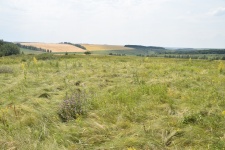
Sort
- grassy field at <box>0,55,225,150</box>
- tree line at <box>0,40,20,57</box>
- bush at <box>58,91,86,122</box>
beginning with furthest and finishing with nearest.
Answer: tree line at <box>0,40,20,57</box>
bush at <box>58,91,86,122</box>
grassy field at <box>0,55,225,150</box>

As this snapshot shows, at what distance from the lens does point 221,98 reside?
21.0 ft

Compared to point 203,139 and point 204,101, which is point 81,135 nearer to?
point 203,139

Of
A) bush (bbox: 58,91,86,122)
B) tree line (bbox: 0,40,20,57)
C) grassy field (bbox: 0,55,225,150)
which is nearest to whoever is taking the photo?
grassy field (bbox: 0,55,225,150)

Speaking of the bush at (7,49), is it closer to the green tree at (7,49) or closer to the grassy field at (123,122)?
the green tree at (7,49)

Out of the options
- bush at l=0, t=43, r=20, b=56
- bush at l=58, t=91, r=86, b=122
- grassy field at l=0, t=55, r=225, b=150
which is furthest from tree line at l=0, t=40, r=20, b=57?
bush at l=58, t=91, r=86, b=122

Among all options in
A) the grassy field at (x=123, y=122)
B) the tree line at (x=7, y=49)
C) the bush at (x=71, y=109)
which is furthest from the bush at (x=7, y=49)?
the bush at (x=71, y=109)

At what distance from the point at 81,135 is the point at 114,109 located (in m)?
1.49

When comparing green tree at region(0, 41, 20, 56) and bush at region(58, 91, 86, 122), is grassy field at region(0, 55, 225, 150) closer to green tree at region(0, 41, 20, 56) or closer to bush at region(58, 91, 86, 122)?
bush at region(58, 91, 86, 122)

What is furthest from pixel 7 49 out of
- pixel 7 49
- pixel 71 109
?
pixel 71 109

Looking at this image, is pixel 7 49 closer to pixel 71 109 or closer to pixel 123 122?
pixel 71 109

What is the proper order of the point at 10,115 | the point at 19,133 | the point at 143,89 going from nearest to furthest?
1. the point at 19,133
2. the point at 10,115
3. the point at 143,89

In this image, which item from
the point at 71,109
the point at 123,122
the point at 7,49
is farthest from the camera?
the point at 7,49

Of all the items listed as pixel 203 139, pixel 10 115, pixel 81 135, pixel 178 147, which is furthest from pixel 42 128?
pixel 203 139

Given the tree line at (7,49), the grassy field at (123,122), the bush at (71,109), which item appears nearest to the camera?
the grassy field at (123,122)
